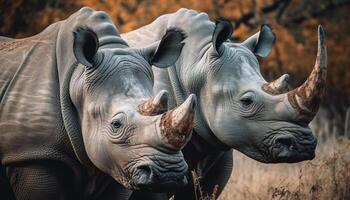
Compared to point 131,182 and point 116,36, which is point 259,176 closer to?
point 116,36

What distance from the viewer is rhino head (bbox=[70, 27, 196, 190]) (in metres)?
5.11

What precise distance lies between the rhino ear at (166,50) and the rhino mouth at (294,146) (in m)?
1.01

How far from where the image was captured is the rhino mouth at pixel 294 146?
625 cm

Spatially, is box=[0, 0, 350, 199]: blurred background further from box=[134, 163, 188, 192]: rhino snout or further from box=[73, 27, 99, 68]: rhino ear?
box=[134, 163, 188, 192]: rhino snout

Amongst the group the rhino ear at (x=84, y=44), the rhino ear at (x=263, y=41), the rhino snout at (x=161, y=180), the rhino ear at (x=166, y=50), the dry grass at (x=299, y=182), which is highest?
the rhino ear at (x=84, y=44)

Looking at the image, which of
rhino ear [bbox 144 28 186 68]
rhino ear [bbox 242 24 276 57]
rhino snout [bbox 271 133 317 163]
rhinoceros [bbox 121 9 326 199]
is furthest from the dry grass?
rhino ear [bbox 144 28 186 68]

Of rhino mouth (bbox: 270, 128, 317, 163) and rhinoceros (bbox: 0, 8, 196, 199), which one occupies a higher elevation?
rhinoceros (bbox: 0, 8, 196, 199)

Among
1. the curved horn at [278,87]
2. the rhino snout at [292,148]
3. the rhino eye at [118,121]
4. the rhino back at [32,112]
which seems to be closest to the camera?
the rhino eye at [118,121]

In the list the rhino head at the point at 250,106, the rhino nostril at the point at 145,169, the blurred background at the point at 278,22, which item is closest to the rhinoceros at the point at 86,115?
the rhino nostril at the point at 145,169

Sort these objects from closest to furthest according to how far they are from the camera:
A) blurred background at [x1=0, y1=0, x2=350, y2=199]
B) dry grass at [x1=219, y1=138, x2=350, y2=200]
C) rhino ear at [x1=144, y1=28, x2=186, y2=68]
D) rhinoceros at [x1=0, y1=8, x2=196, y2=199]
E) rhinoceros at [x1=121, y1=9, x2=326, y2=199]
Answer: rhinoceros at [x1=0, y1=8, x2=196, y2=199] < rhino ear at [x1=144, y1=28, x2=186, y2=68] < rhinoceros at [x1=121, y1=9, x2=326, y2=199] < dry grass at [x1=219, y1=138, x2=350, y2=200] < blurred background at [x1=0, y1=0, x2=350, y2=199]

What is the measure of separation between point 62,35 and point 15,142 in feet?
2.64

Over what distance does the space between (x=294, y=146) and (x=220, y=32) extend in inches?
42.0

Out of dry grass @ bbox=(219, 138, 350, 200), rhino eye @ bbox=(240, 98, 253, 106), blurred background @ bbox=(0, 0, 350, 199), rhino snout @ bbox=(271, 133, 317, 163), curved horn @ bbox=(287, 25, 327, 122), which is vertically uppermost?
curved horn @ bbox=(287, 25, 327, 122)

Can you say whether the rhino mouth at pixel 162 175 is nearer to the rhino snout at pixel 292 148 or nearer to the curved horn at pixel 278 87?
the rhino snout at pixel 292 148
